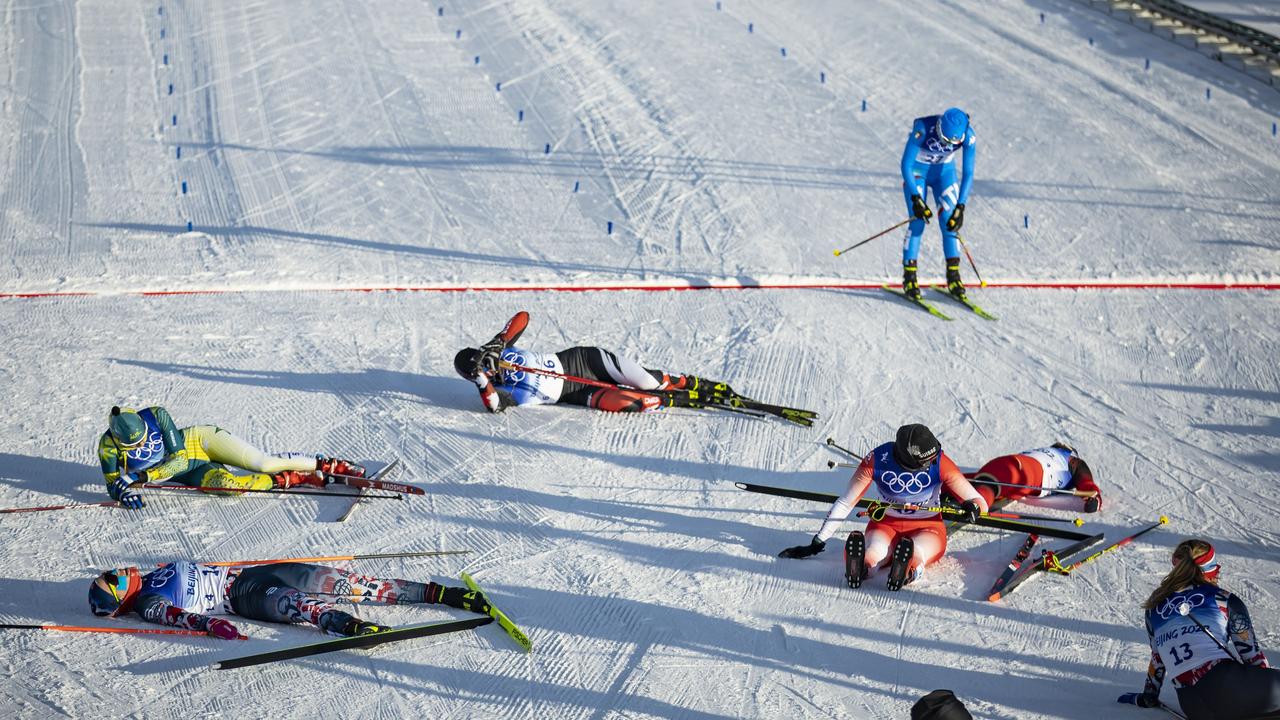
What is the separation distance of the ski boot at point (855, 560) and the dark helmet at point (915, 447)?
0.51 m

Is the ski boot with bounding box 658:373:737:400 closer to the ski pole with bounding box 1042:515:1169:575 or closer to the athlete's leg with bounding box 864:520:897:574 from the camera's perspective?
the athlete's leg with bounding box 864:520:897:574

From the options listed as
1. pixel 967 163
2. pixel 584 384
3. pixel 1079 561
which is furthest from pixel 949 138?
pixel 1079 561

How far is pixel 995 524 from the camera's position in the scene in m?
6.89

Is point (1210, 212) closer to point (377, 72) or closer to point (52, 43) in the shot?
point (377, 72)

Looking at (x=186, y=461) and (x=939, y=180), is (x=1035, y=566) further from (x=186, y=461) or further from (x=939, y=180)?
(x=186, y=461)

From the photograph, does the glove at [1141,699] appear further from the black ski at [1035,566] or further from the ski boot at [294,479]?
the ski boot at [294,479]

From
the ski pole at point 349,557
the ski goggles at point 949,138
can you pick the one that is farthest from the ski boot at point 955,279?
the ski pole at point 349,557

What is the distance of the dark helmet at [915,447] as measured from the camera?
6504mm

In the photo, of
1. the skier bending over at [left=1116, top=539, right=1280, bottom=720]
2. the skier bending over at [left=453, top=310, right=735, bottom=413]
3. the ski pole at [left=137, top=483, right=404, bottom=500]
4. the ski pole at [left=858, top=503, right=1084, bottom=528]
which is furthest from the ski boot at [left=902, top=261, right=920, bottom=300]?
the ski pole at [left=137, top=483, right=404, bottom=500]

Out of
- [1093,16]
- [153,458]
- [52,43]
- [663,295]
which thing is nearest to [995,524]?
[663,295]

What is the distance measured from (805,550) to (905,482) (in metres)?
0.71

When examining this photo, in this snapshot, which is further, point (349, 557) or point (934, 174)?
point (934, 174)

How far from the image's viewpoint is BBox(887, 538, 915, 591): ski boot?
258 inches

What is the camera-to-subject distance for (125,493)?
289 inches
